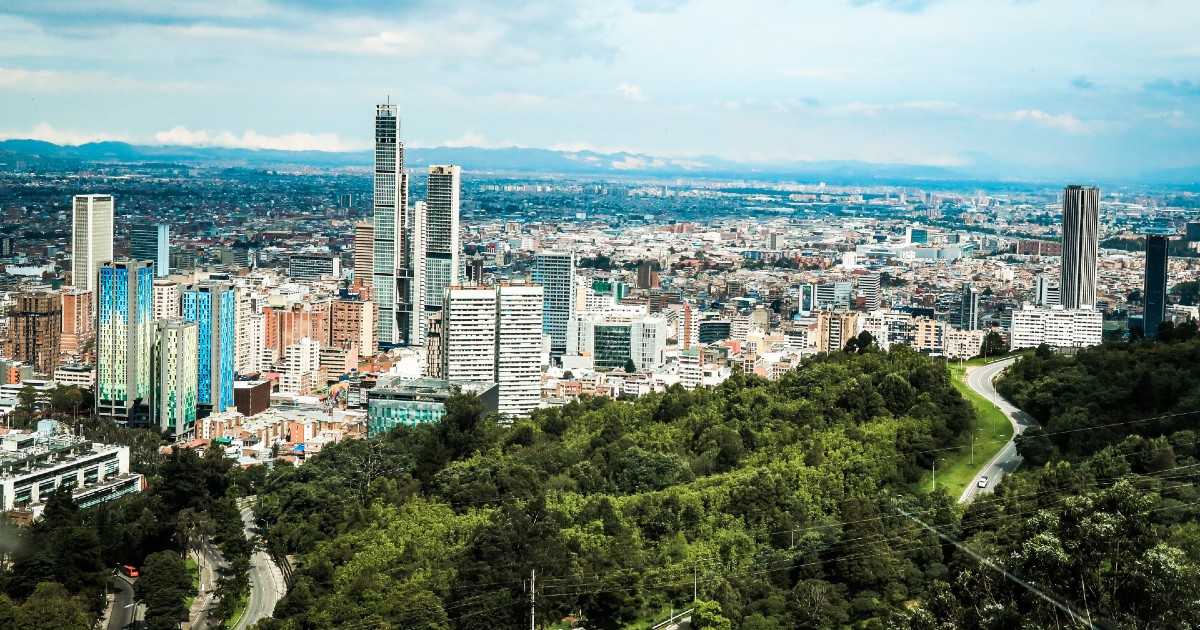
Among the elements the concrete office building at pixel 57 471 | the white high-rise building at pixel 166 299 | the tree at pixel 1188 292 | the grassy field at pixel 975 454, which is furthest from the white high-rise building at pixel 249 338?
the tree at pixel 1188 292

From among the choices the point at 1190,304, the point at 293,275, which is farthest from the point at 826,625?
the point at 293,275

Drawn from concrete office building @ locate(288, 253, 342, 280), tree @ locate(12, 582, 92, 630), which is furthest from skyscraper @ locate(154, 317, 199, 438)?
concrete office building @ locate(288, 253, 342, 280)

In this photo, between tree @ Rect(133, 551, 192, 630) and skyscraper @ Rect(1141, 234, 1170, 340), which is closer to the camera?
tree @ Rect(133, 551, 192, 630)

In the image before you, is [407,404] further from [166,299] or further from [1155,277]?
[1155,277]

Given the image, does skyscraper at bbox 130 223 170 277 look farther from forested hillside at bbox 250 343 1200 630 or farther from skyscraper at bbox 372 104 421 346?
forested hillside at bbox 250 343 1200 630

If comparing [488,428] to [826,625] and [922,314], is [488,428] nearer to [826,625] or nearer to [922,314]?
[826,625]

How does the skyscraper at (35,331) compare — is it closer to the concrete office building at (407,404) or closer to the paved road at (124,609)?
the concrete office building at (407,404)
